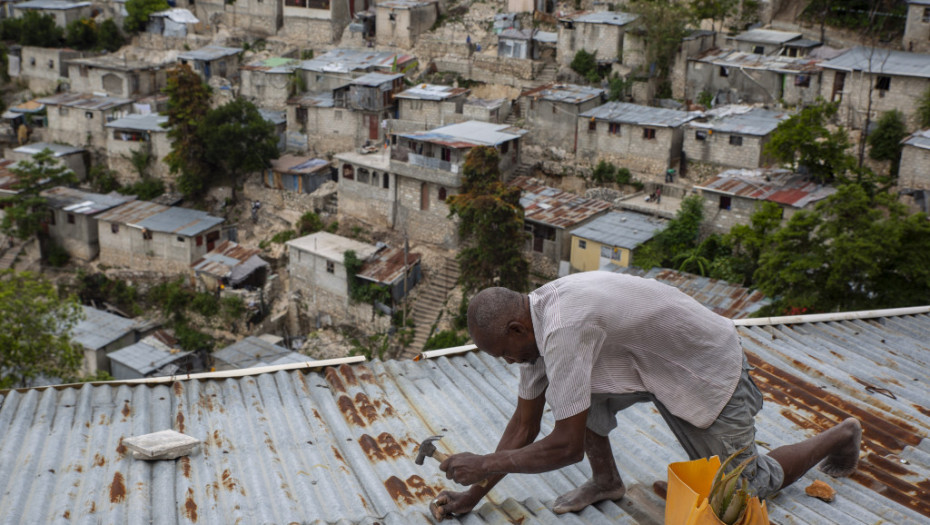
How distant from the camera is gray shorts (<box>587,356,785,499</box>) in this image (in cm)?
371

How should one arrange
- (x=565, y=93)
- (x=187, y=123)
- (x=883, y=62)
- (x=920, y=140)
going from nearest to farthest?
(x=920, y=140), (x=883, y=62), (x=565, y=93), (x=187, y=123)

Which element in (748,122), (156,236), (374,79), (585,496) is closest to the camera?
(585,496)

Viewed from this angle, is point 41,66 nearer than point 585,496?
No

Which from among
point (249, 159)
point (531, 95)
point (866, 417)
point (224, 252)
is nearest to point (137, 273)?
point (224, 252)

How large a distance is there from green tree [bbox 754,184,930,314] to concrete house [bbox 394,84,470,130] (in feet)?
42.1

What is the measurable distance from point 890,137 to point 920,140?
1.45m

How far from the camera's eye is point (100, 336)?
2267cm

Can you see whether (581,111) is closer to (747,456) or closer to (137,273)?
(137,273)

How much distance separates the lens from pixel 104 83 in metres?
33.7

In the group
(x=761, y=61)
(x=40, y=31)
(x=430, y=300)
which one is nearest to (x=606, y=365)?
(x=430, y=300)

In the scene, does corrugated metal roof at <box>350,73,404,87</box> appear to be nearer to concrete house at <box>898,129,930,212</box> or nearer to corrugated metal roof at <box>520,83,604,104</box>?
corrugated metal roof at <box>520,83,604,104</box>

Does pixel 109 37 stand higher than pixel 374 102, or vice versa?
pixel 109 37

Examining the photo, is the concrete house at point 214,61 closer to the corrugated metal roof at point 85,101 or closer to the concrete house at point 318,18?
the corrugated metal roof at point 85,101

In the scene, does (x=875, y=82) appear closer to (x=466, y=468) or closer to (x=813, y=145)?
(x=813, y=145)
